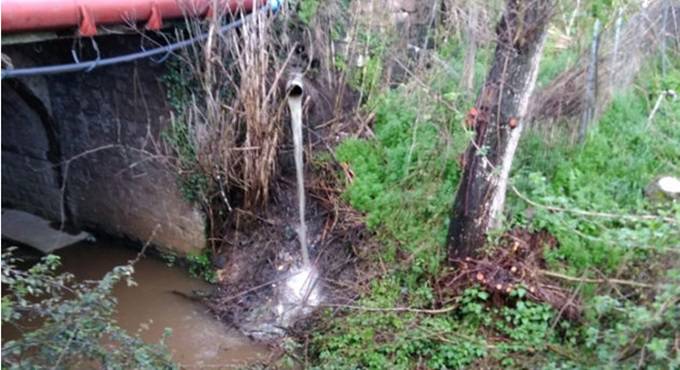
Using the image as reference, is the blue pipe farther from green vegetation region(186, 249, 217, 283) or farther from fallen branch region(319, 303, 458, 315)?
fallen branch region(319, 303, 458, 315)

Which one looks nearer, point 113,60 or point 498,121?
point 113,60

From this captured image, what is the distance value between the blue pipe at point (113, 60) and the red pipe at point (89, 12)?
0.68 feet

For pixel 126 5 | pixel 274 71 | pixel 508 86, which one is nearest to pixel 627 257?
pixel 508 86

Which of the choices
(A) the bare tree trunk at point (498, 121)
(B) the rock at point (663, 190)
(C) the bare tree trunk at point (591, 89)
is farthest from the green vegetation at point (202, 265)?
(B) the rock at point (663, 190)

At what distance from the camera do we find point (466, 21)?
6.69 metres

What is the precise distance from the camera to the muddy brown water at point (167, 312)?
5.68m

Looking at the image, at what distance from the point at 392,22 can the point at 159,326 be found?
4.28 meters

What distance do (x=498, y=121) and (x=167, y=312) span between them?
391 centimetres

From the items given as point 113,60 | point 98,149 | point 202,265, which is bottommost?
point 202,265

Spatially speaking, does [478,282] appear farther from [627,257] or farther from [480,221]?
[627,257]

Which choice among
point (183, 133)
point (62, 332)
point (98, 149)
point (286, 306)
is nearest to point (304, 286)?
point (286, 306)

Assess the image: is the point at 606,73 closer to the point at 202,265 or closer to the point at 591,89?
the point at 591,89

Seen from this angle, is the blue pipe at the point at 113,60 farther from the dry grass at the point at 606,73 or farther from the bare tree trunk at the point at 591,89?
the bare tree trunk at the point at 591,89

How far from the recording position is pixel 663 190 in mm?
5195
